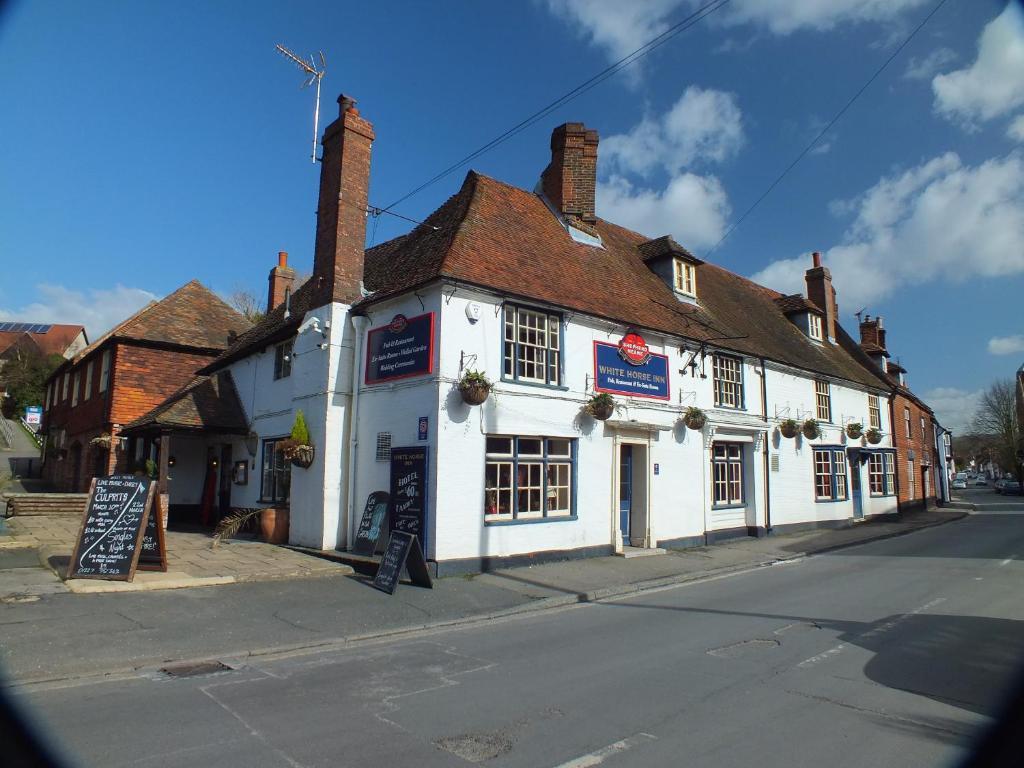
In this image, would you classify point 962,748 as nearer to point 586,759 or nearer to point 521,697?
point 586,759

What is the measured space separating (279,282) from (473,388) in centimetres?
1511

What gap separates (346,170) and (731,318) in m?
13.4

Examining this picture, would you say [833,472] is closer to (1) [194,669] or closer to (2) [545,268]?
(2) [545,268]

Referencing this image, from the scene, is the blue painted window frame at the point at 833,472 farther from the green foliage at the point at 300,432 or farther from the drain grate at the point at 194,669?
the drain grate at the point at 194,669

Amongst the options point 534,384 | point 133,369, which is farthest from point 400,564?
point 133,369

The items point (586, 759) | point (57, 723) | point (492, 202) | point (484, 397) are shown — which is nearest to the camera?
point (586, 759)

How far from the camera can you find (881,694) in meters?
5.72

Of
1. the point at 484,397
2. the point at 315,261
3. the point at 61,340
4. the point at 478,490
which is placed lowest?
the point at 478,490

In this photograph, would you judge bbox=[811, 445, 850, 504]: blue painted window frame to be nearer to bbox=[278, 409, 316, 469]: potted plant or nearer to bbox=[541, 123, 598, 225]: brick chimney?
bbox=[541, 123, 598, 225]: brick chimney

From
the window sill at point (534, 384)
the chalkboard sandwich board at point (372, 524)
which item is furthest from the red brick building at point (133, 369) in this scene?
the window sill at point (534, 384)

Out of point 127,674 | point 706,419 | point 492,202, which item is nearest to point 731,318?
point 706,419

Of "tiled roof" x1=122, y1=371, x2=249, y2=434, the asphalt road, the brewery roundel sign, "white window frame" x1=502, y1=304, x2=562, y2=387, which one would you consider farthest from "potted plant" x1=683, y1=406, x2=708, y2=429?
"tiled roof" x1=122, y1=371, x2=249, y2=434

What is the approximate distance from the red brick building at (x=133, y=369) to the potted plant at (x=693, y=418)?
16.9 meters

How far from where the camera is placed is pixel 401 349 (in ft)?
42.5
